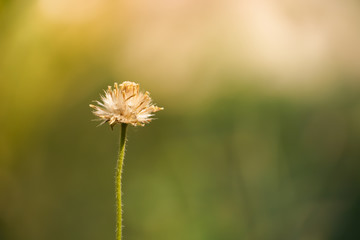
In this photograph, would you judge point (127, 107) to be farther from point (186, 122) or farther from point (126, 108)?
point (186, 122)

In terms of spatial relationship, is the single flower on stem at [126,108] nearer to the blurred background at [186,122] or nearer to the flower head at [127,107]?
the flower head at [127,107]

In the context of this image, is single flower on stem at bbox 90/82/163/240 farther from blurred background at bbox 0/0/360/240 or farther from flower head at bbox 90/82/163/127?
blurred background at bbox 0/0/360/240

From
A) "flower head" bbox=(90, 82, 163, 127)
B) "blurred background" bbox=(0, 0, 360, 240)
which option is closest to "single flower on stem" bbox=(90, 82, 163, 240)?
"flower head" bbox=(90, 82, 163, 127)

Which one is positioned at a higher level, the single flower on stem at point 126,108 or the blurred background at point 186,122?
the blurred background at point 186,122

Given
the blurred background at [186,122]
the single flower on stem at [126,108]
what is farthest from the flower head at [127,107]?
the blurred background at [186,122]

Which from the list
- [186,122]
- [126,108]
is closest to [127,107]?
[126,108]
